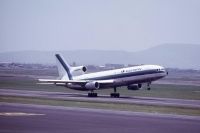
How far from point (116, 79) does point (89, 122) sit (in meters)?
37.2

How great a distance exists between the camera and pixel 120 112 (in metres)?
42.3

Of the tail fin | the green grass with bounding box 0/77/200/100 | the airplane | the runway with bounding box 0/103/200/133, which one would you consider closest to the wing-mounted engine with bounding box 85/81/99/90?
the airplane

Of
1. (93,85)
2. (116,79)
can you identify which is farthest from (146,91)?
(93,85)

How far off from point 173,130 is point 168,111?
14.6 metres

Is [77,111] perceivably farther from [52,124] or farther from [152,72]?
[152,72]

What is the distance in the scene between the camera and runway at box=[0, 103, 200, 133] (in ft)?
96.9

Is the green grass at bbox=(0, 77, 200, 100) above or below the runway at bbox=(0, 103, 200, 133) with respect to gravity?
above

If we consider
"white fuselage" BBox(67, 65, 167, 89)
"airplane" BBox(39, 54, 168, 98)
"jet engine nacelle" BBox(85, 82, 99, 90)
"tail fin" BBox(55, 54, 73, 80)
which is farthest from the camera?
"tail fin" BBox(55, 54, 73, 80)

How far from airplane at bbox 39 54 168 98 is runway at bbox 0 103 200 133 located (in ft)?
86.4

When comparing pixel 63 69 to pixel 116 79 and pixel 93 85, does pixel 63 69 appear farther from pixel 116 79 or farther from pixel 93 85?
pixel 116 79

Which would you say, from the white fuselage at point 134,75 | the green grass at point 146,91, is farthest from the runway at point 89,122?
the green grass at point 146,91

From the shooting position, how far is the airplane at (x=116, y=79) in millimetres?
68250

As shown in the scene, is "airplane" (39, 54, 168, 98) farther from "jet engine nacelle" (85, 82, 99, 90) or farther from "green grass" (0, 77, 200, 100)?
"green grass" (0, 77, 200, 100)

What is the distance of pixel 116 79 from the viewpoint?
231 ft
